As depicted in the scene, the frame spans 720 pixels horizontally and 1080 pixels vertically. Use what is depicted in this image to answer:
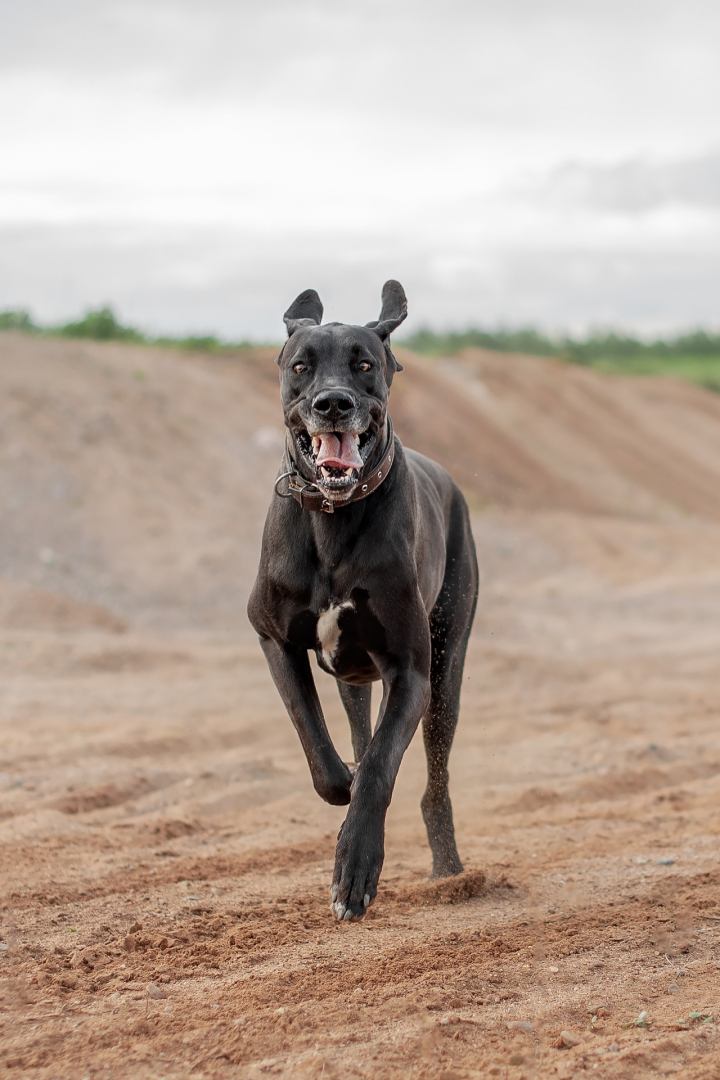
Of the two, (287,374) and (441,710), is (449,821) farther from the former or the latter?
(287,374)

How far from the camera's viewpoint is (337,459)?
4.06m

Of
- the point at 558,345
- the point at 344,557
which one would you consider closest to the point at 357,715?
the point at 344,557

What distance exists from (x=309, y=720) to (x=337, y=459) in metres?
1.07

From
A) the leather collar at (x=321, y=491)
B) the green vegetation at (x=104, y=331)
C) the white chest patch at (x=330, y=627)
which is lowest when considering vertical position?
the white chest patch at (x=330, y=627)

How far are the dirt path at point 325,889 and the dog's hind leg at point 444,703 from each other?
224mm

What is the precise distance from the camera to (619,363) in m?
45.4

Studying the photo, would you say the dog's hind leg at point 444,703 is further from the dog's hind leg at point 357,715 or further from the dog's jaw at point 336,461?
the dog's jaw at point 336,461

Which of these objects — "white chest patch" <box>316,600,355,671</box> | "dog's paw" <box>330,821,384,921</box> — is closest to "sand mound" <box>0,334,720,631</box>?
"white chest patch" <box>316,600,355,671</box>

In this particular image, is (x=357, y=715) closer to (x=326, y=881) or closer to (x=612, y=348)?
(x=326, y=881)

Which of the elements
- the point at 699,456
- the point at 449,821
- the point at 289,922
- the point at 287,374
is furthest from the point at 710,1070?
the point at 699,456

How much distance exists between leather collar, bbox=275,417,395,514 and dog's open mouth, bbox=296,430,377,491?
→ 3.0 inches

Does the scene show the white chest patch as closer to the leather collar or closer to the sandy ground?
the leather collar

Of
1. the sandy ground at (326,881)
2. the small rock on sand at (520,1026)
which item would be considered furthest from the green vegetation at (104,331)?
the small rock on sand at (520,1026)

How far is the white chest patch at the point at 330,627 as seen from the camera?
14.1 ft
